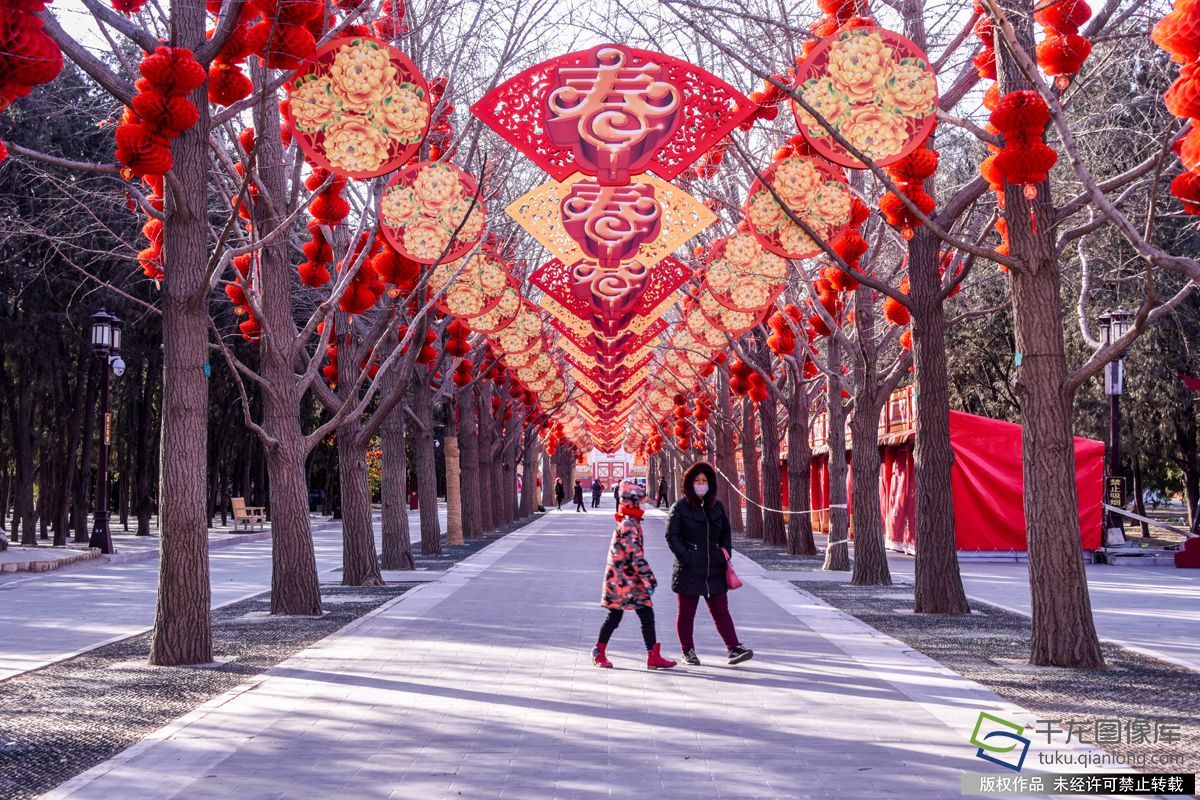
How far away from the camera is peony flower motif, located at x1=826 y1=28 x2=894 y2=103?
36.0 feet

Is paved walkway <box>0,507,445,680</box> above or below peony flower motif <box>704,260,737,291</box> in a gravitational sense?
below

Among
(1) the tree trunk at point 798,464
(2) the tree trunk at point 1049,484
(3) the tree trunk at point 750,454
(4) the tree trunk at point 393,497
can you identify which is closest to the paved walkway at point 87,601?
(4) the tree trunk at point 393,497

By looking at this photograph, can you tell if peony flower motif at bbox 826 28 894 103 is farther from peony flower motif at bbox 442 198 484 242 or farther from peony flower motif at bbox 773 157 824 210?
peony flower motif at bbox 442 198 484 242

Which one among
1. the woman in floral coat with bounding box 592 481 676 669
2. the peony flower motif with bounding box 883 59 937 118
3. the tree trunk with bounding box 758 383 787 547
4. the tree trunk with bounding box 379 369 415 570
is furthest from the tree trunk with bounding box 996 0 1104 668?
the tree trunk with bounding box 758 383 787 547

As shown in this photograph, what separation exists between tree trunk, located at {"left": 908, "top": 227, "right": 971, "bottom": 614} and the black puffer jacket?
15.9 ft

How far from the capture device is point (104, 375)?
2827cm

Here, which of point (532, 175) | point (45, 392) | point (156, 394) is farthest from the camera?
point (156, 394)

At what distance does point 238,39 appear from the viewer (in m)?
10.8

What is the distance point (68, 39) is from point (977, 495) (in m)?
22.4

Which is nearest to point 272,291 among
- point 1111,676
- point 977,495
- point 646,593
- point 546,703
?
point 646,593

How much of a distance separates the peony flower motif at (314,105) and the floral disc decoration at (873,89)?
4171 millimetres

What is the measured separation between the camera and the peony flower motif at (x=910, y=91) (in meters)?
10.8

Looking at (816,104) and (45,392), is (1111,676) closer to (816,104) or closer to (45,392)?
(816,104)

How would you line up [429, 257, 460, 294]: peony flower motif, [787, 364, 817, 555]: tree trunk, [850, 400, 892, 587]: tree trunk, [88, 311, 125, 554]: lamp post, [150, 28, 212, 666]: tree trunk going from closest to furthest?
[150, 28, 212, 666]: tree trunk → [429, 257, 460, 294]: peony flower motif → [850, 400, 892, 587]: tree trunk → [88, 311, 125, 554]: lamp post → [787, 364, 817, 555]: tree trunk
